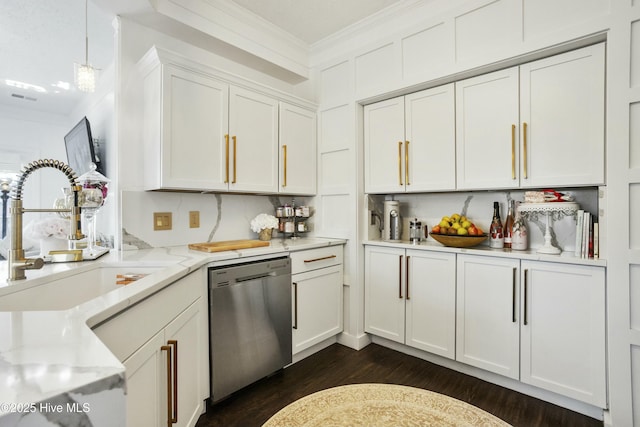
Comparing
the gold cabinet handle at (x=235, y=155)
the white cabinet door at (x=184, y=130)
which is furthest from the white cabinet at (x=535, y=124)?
the white cabinet door at (x=184, y=130)

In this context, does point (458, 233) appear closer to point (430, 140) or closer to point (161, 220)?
point (430, 140)

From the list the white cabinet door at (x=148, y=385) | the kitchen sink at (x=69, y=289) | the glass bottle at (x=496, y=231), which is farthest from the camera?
the glass bottle at (x=496, y=231)

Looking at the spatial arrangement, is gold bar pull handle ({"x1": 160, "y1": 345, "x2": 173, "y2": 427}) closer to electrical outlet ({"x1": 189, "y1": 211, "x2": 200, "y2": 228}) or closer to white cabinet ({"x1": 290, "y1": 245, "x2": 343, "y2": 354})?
white cabinet ({"x1": 290, "y1": 245, "x2": 343, "y2": 354})

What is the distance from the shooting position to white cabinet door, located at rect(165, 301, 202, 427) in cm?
147

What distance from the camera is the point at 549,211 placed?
79.7 inches

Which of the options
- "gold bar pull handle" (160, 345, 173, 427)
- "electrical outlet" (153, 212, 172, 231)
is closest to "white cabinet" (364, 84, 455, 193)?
"electrical outlet" (153, 212, 172, 231)

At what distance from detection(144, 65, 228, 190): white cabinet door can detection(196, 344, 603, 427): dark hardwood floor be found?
56.9 inches

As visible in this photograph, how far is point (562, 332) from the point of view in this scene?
1865 millimetres

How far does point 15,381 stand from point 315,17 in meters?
2.95

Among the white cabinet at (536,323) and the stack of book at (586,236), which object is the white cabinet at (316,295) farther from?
the stack of book at (586,236)

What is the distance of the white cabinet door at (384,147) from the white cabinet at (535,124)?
1.52ft

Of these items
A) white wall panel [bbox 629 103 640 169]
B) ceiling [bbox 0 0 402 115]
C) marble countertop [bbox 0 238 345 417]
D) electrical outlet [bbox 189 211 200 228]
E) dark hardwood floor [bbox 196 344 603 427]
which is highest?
ceiling [bbox 0 0 402 115]

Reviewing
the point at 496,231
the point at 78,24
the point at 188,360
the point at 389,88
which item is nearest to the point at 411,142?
A: the point at 389,88

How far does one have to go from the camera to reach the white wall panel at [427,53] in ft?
7.54
